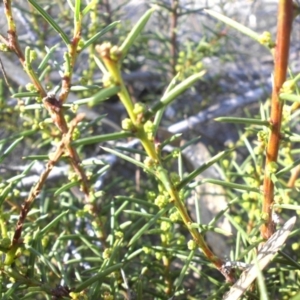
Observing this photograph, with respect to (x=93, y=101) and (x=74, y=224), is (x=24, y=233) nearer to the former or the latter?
(x=74, y=224)

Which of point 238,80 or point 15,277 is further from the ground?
point 15,277

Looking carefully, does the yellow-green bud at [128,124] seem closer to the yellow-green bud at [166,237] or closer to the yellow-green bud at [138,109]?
the yellow-green bud at [138,109]

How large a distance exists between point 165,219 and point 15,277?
Answer: 25 centimetres

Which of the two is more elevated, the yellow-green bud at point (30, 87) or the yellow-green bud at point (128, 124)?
the yellow-green bud at point (30, 87)

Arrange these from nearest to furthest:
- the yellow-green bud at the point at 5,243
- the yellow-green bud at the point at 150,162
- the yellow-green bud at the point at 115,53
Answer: the yellow-green bud at the point at 115,53, the yellow-green bud at the point at 150,162, the yellow-green bud at the point at 5,243

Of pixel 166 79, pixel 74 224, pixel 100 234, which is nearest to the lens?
pixel 100 234

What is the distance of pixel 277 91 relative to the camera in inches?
21.0

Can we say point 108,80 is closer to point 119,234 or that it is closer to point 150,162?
point 150,162

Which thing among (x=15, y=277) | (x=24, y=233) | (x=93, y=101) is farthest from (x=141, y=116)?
(x=24, y=233)

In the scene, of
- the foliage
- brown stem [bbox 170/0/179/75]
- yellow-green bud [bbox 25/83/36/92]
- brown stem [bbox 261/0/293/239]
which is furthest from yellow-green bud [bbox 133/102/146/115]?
brown stem [bbox 170/0/179/75]

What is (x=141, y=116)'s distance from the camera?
476 mm

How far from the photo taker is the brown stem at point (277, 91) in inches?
19.0

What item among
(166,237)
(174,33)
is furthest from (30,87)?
(174,33)

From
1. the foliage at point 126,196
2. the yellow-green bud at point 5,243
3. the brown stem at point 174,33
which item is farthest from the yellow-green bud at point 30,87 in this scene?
the brown stem at point 174,33
